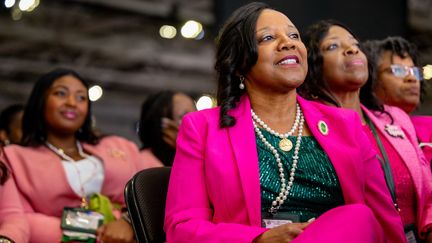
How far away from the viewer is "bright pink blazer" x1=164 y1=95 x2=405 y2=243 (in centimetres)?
216

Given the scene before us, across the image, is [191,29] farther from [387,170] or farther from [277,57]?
[277,57]

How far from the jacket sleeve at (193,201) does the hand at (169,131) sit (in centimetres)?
201

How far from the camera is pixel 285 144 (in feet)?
7.63

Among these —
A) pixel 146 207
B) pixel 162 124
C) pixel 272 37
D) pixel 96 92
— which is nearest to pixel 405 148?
pixel 272 37

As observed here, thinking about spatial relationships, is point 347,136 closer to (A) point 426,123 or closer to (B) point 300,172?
(B) point 300,172

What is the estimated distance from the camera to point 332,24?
3053mm

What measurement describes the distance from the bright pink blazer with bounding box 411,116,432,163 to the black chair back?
4.10ft

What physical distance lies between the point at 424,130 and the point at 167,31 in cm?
869

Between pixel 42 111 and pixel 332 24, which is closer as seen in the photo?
pixel 332 24

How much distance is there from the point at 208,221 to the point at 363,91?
1.30 metres

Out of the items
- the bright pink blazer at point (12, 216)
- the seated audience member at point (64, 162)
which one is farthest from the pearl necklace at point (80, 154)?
the bright pink blazer at point (12, 216)

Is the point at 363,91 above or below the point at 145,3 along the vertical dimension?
below

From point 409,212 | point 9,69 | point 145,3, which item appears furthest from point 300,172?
point 9,69

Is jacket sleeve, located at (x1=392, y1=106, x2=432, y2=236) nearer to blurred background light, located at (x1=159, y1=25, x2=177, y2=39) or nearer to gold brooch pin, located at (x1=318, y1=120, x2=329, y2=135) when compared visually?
gold brooch pin, located at (x1=318, y1=120, x2=329, y2=135)
